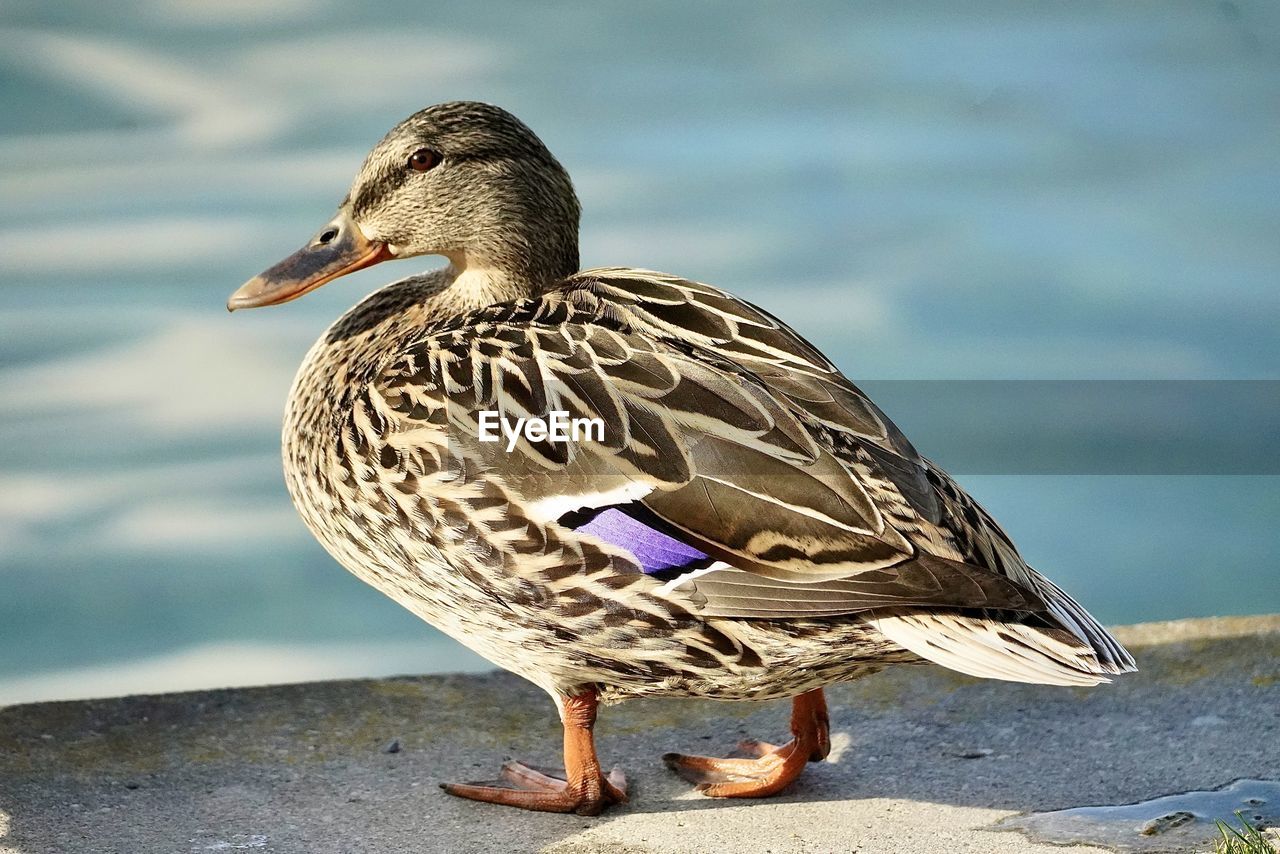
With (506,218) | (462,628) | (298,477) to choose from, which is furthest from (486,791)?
A: (506,218)

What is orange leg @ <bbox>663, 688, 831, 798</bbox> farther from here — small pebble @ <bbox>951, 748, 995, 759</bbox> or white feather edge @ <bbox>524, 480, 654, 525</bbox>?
white feather edge @ <bbox>524, 480, 654, 525</bbox>

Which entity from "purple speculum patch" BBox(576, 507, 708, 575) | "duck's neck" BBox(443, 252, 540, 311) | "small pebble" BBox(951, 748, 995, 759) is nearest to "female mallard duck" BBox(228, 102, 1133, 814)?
"purple speculum patch" BBox(576, 507, 708, 575)

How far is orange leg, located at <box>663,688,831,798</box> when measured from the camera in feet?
16.9

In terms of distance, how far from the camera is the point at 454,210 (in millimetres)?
5180

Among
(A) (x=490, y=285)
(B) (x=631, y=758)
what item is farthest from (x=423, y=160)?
(B) (x=631, y=758)

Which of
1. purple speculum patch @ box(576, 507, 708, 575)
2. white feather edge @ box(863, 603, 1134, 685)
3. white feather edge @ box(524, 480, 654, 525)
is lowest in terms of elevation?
white feather edge @ box(863, 603, 1134, 685)

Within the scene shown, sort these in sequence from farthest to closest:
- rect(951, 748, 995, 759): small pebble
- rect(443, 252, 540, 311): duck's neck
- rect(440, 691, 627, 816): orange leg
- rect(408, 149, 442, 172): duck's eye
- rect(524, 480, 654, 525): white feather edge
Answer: rect(951, 748, 995, 759): small pebble → rect(443, 252, 540, 311): duck's neck → rect(408, 149, 442, 172): duck's eye → rect(440, 691, 627, 816): orange leg → rect(524, 480, 654, 525): white feather edge

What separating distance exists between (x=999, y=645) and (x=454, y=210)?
2383 mm

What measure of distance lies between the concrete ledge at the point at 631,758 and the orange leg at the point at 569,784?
0.05 m

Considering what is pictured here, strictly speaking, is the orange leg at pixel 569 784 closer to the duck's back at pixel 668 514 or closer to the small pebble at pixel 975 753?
the duck's back at pixel 668 514

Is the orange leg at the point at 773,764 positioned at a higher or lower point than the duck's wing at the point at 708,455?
lower

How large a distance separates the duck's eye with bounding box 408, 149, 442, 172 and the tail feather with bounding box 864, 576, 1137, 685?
2198 millimetres

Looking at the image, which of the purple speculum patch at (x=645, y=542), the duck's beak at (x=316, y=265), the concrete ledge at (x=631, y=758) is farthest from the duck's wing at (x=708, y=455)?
the concrete ledge at (x=631, y=758)

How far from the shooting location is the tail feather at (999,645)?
3969mm
